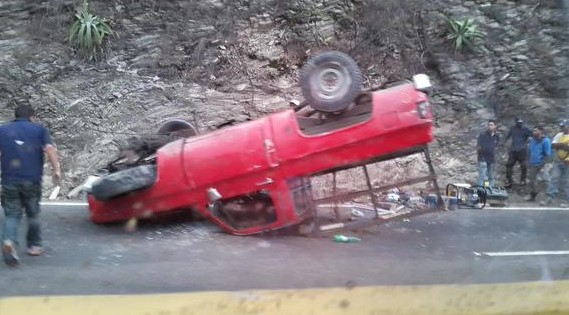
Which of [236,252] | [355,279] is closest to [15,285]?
[236,252]

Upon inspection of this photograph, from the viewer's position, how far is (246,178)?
7230 millimetres

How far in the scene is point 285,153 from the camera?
23.3 feet

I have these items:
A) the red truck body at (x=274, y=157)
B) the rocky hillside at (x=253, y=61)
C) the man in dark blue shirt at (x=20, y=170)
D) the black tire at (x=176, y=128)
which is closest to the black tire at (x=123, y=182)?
the red truck body at (x=274, y=157)

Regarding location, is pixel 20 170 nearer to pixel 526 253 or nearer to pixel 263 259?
pixel 263 259

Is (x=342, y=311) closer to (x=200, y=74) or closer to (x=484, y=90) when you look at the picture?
(x=200, y=74)

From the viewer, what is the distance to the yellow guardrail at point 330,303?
3775 millimetres

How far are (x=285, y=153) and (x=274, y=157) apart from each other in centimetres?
13

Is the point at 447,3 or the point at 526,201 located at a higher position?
the point at 447,3

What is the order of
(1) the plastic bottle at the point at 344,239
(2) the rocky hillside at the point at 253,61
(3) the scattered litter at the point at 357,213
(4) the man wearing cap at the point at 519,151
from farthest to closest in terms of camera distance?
(2) the rocky hillside at the point at 253,61 → (4) the man wearing cap at the point at 519,151 → (3) the scattered litter at the point at 357,213 → (1) the plastic bottle at the point at 344,239

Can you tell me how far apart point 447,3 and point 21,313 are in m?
14.3

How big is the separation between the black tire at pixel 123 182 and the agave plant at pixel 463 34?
10.1m

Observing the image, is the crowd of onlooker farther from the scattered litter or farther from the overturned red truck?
the overturned red truck

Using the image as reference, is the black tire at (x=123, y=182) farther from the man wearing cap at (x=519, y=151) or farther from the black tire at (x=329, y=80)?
the man wearing cap at (x=519, y=151)

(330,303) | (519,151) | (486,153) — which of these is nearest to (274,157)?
(330,303)
